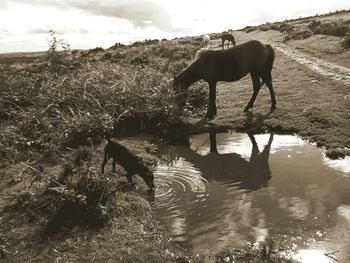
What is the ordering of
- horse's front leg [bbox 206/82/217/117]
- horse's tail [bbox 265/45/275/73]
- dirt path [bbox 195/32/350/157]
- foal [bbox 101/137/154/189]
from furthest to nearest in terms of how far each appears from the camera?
1. horse's tail [bbox 265/45/275/73]
2. horse's front leg [bbox 206/82/217/117]
3. dirt path [bbox 195/32/350/157]
4. foal [bbox 101/137/154/189]

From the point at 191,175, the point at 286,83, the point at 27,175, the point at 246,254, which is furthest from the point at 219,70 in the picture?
the point at 246,254

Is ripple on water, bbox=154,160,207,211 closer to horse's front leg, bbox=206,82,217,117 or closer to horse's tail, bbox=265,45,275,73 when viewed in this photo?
horse's front leg, bbox=206,82,217,117

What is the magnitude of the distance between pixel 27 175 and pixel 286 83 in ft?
37.5

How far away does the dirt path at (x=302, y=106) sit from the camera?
11.0 metres

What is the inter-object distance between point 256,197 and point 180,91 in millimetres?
6679

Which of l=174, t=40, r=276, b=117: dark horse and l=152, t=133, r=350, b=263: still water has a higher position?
l=174, t=40, r=276, b=117: dark horse

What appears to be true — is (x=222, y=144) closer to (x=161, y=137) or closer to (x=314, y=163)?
(x=161, y=137)

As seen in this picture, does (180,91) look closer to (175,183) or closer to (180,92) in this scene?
(180,92)

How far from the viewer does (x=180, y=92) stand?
1384 cm

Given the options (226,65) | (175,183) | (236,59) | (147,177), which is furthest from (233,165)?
(236,59)

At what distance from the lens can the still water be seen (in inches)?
244

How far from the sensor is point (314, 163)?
9.21 m

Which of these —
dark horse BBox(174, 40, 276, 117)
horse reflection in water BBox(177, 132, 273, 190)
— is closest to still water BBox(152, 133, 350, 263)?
horse reflection in water BBox(177, 132, 273, 190)

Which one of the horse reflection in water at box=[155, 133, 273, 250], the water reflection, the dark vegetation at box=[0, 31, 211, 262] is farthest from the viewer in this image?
the water reflection
